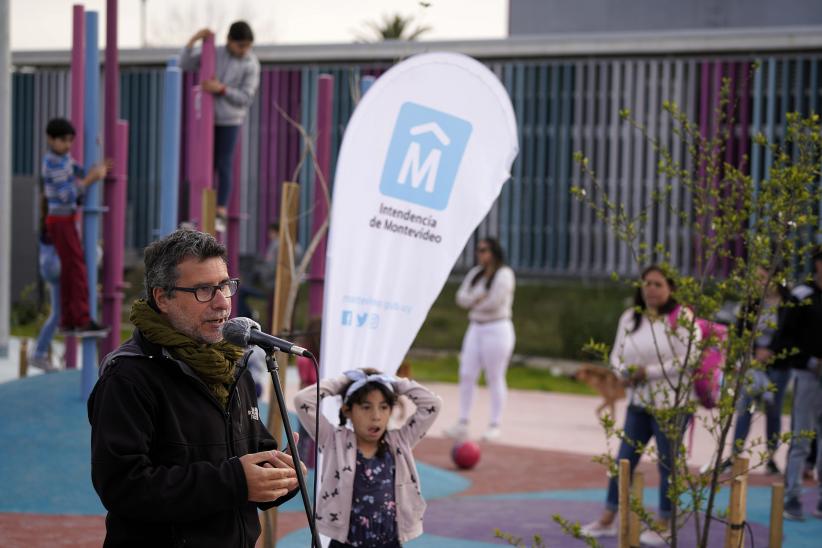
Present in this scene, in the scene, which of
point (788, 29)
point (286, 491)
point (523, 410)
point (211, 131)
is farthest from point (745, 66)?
point (286, 491)

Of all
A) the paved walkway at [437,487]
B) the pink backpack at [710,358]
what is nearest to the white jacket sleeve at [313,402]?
the pink backpack at [710,358]

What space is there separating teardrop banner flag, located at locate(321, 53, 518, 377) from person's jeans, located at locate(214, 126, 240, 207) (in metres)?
3.64

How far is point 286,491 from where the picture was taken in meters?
3.46

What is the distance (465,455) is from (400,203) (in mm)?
4380

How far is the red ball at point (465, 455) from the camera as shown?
10320mm

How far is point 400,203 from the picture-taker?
6.39 meters

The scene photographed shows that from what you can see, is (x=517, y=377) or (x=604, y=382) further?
(x=517, y=377)

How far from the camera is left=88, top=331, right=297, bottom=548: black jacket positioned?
3213mm

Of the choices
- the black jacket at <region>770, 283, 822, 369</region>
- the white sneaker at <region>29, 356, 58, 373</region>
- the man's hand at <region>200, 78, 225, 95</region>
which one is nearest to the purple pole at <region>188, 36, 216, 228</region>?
the man's hand at <region>200, 78, 225, 95</region>

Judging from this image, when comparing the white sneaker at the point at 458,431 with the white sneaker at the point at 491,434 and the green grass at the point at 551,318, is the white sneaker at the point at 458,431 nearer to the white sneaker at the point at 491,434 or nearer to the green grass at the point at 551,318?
the white sneaker at the point at 491,434

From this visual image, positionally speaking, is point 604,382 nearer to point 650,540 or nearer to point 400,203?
point 650,540

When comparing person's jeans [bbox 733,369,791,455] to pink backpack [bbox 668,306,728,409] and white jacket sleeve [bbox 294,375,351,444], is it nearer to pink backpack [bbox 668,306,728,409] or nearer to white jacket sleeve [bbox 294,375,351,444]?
pink backpack [bbox 668,306,728,409]

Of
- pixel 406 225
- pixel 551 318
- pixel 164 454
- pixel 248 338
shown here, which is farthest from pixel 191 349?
pixel 551 318

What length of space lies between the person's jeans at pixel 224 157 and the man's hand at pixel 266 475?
657cm
